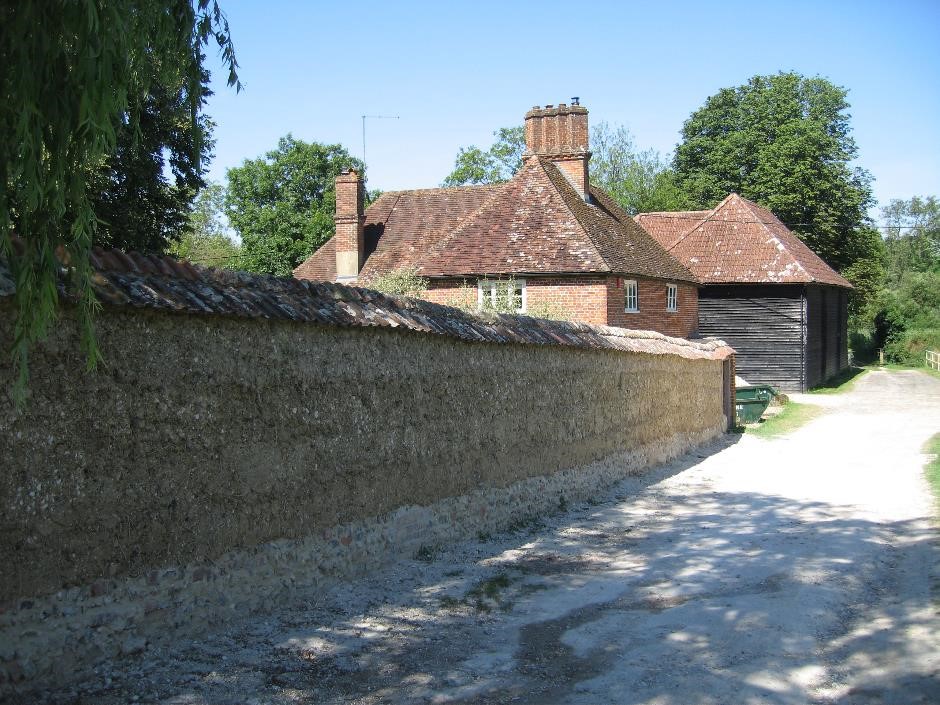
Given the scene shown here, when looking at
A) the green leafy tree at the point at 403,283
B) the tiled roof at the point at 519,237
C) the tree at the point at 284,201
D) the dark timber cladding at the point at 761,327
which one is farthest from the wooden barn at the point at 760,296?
the tree at the point at 284,201

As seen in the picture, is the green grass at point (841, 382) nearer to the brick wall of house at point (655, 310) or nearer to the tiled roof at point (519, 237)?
the brick wall of house at point (655, 310)

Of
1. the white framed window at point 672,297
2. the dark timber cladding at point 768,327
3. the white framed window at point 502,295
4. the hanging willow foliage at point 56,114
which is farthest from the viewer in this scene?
the dark timber cladding at point 768,327

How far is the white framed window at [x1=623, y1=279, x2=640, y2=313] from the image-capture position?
28.8 metres

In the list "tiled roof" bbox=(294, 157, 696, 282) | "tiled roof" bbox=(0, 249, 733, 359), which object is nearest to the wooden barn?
"tiled roof" bbox=(294, 157, 696, 282)

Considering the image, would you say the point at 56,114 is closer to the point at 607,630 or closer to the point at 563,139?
the point at 607,630

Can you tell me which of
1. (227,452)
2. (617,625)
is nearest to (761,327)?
(617,625)

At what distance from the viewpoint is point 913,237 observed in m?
112

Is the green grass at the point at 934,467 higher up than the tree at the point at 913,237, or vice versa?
the tree at the point at 913,237

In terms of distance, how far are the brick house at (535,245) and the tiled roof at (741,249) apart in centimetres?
386

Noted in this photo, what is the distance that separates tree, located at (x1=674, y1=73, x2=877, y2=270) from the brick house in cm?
1745

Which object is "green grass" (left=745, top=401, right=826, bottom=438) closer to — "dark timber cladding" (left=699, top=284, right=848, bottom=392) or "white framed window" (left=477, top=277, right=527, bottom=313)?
"dark timber cladding" (left=699, top=284, right=848, bottom=392)

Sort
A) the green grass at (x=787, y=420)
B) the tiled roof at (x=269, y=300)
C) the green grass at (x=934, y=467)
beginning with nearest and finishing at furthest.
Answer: the tiled roof at (x=269, y=300)
the green grass at (x=934, y=467)
the green grass at (x=787, y=420)

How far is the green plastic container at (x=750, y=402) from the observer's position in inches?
1045

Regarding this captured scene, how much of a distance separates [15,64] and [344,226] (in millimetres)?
28480
